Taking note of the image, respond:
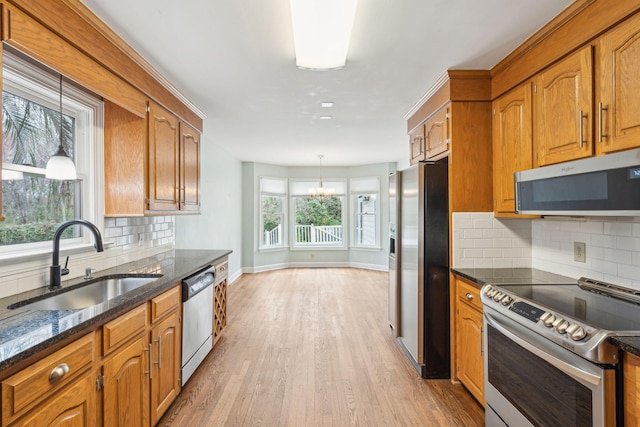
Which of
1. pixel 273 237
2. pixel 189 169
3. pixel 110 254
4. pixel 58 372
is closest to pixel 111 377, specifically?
pixel 58 372

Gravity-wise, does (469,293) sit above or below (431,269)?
below

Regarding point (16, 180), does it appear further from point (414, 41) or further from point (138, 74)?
point (414, 41)

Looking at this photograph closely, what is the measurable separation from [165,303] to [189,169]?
5.41 feet

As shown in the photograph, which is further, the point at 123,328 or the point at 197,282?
the point at 197,282

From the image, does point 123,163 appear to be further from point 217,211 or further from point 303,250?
point 303,250

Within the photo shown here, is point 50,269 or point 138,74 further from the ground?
point 138,74

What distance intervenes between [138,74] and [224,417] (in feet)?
8.07

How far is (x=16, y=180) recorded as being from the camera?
1.87 metres

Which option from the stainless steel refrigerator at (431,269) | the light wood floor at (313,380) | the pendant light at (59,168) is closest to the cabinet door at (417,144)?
the stainless steel refrigerator at (431,269)

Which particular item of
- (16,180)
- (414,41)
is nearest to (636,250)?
(414,41)

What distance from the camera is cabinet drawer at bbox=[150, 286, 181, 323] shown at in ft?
6.47

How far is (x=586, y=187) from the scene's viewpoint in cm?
158

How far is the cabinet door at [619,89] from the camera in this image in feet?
4.82

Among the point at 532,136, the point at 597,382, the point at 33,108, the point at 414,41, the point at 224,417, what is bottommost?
the point at 224,417
